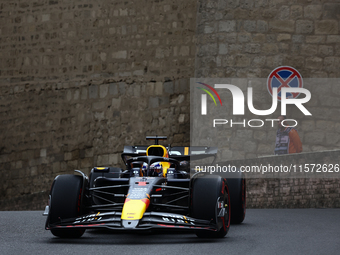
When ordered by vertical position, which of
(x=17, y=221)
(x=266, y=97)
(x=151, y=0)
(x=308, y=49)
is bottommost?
(x=17, y=221)

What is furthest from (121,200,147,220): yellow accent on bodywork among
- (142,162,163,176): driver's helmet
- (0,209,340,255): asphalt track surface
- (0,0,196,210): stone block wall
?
(0,0,196,210): stone block wall

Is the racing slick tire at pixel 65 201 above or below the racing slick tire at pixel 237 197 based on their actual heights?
above

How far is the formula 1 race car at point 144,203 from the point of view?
23.4ft

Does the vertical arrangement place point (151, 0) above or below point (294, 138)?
above

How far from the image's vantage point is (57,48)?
794 inches

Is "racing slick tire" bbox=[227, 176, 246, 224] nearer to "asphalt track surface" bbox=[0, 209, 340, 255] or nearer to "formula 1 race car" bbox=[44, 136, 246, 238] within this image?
"asphalt track surface" bbox=[0, 209, 340, 255]

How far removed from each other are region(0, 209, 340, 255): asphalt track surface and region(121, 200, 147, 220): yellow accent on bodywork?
28 cm

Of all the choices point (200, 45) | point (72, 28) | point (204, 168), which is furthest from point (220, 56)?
point (72, 28)

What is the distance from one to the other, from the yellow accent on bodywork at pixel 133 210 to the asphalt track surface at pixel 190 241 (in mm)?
284

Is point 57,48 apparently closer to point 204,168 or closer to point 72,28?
point 72,28

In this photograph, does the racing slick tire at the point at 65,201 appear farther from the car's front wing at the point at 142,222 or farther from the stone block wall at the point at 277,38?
the stone block wall at the point at 277,38

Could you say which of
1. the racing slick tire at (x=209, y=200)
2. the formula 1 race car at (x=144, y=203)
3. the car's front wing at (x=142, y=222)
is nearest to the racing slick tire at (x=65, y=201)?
the formula 1 race car at (x=144, y=203)

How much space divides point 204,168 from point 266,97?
362cm

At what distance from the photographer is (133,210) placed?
7.14m
